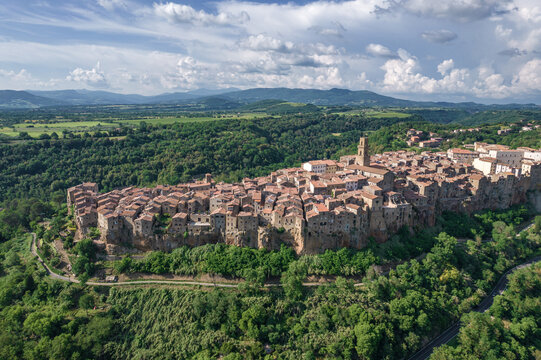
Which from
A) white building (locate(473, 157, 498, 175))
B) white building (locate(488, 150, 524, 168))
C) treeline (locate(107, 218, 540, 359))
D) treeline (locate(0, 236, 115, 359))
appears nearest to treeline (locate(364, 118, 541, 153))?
white building (locate(488, 150, 524, 168))

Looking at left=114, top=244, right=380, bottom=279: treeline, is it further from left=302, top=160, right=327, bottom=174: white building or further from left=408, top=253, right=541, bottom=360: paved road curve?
left=302, top=160, right=327, bottom=174: white building

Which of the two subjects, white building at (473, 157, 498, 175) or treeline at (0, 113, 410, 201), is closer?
white building at (473, 157, 498, 175)

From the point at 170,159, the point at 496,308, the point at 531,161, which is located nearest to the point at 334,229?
the point at 496,308

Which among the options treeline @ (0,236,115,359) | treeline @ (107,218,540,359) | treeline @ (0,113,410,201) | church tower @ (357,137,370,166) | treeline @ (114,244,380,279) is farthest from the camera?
treeline @ (0,113,410,201)

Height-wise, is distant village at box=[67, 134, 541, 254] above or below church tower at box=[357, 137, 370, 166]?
below

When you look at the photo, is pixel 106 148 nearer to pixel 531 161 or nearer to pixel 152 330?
pixel 152 330

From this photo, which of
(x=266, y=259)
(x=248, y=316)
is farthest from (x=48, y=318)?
(x=266, y=259)

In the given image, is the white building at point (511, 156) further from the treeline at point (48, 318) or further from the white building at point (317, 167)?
the treeline at point (48, 318)
